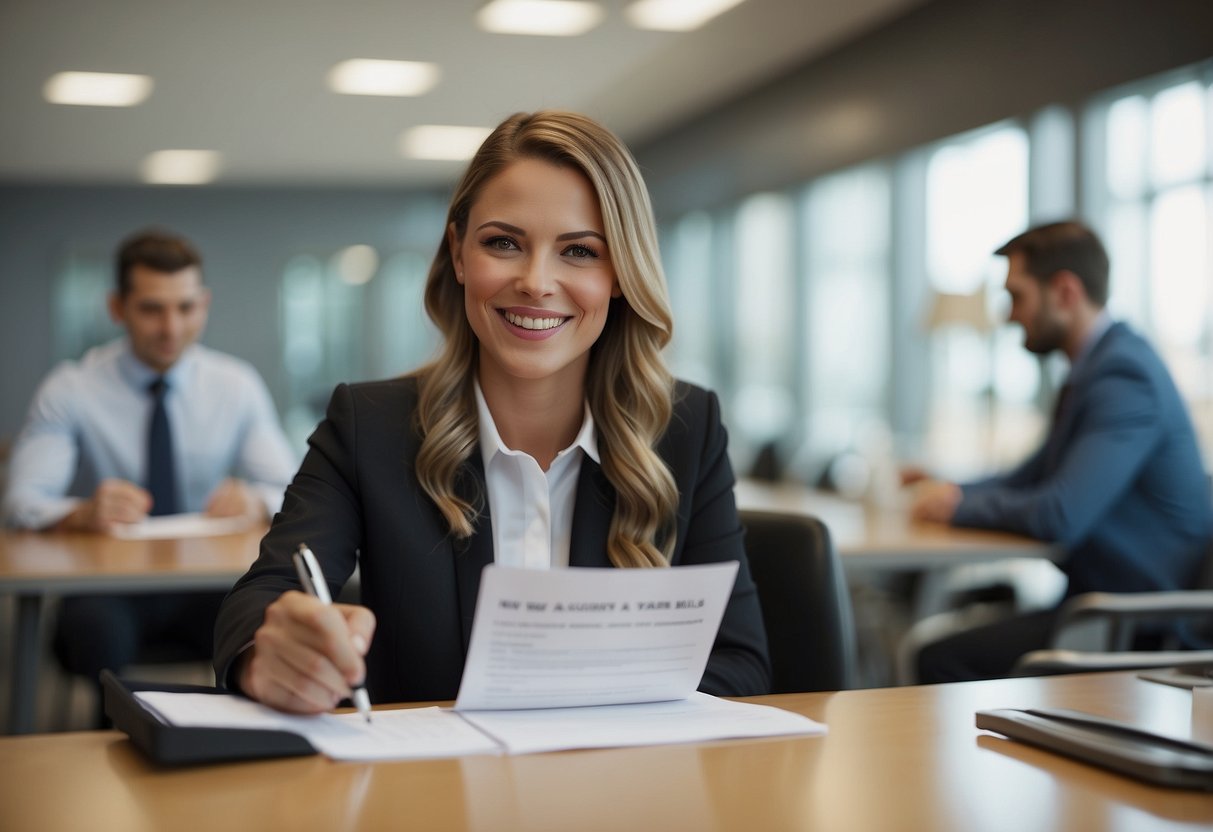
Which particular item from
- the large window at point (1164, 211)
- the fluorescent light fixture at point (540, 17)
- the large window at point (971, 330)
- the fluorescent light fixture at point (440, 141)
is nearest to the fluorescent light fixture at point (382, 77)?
the fluorescent light fixture at point (540, 17)

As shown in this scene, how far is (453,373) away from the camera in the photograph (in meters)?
1.79

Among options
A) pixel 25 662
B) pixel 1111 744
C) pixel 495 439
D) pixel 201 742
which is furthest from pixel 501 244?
pixel 25 662

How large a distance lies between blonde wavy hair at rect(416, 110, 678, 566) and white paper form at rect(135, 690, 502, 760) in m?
0.41

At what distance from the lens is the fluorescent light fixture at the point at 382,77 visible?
8328 millimetres

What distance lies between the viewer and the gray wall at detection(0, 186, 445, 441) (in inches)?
543

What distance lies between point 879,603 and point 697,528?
374 centimetres

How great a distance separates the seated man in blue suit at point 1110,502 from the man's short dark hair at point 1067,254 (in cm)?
17

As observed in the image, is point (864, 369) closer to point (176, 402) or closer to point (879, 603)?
point (879, 603)

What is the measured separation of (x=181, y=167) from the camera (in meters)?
12.4

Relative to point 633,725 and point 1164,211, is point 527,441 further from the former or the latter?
point 1164,211

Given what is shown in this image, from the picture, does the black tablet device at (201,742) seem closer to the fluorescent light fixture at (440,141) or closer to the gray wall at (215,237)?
the fluorescent light fixture at (440,141)

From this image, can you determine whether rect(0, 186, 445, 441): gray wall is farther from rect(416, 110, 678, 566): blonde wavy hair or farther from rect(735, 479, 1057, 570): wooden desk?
rect(416, 110, 678, 566): blonde wavy hair

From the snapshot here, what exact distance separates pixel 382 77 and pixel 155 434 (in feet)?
18.4

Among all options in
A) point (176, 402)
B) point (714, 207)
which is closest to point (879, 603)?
point (176, 402)
